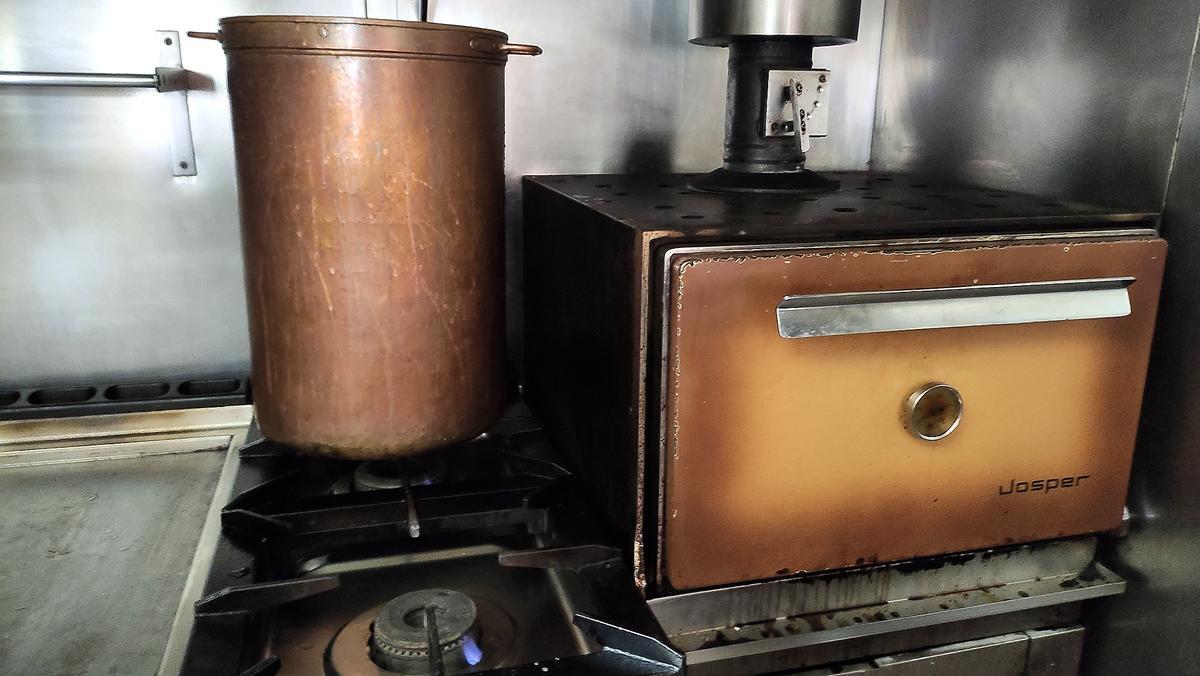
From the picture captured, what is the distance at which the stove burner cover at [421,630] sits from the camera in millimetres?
680

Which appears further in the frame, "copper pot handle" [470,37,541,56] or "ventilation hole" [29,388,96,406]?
"ventilation hole" [29,388,96,406]

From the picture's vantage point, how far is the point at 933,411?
0.78 m

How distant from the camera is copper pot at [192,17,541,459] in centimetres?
73

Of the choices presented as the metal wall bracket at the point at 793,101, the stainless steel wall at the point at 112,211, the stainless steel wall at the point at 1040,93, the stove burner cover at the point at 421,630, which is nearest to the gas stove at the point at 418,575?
the stove burner cover at the point at 421,630

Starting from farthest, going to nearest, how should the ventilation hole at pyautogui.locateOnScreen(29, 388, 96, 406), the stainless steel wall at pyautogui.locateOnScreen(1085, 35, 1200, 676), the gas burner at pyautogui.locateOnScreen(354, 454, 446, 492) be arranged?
the ventilation hole at pyautogui.locateOnScreen(29, 388, 96, 406), the gas burner at pyautogui.locateOnScreen(354, 454, 446, 492), the stainless steel wall at pyautogui.locateOnScreen(1085, 35, 1200, 676)

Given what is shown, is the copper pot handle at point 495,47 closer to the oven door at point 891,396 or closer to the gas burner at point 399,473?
the oven door at point 891,396

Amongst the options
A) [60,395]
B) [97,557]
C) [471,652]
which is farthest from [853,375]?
[60,395]

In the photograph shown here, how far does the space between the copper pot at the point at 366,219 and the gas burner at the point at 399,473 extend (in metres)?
0.13

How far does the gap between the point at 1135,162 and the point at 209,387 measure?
3.88ft

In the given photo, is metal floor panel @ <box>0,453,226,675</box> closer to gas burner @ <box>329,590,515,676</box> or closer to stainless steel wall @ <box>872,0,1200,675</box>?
gas burner @ <box>329,590,515,676</box>

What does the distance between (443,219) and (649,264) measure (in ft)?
0.74

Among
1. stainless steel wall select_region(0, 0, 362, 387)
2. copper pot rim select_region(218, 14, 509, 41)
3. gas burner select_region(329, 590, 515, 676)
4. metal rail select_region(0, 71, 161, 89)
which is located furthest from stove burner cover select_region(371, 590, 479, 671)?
metal rail select_region(0, 71, 161, 89)

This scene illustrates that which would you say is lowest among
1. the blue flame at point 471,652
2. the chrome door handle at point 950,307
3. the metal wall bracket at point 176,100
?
the blue flame at point 471,652

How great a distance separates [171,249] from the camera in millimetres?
1126
